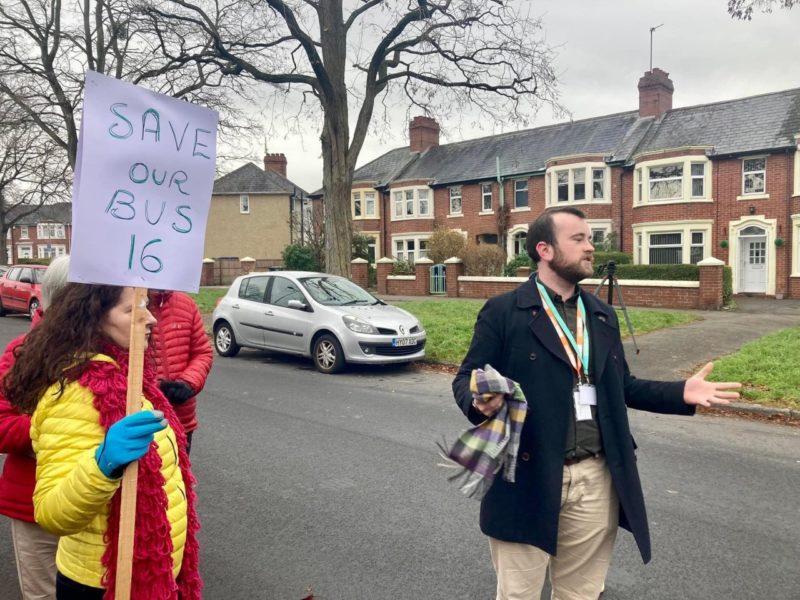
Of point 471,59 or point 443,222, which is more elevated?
point 471,59

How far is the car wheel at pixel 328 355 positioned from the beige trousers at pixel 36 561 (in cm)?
765

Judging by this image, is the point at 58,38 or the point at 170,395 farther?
the point at 58,38

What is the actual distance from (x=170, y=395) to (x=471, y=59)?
16086mm

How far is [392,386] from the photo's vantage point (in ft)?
30.9

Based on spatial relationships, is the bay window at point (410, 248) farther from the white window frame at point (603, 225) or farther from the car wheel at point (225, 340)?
the car wheel at point (225, 340)

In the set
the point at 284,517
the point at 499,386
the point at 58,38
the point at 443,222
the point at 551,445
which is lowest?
the point at 284,517

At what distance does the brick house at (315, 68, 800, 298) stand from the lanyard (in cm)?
2511

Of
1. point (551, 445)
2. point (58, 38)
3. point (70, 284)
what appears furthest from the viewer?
point (58, 38)

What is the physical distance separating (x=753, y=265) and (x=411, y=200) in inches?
732

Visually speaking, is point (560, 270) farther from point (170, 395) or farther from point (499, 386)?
point (170, 395)

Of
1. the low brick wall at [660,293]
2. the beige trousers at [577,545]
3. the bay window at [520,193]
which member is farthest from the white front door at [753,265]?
the beige trousers at [577,545]

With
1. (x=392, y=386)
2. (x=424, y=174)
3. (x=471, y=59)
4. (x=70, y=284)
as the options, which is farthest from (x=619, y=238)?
(x=70, y=284)

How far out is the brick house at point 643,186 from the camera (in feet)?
83.3

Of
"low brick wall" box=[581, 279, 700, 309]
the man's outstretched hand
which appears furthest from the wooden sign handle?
"low brick wall" box=[581, 279, 700, 309]
